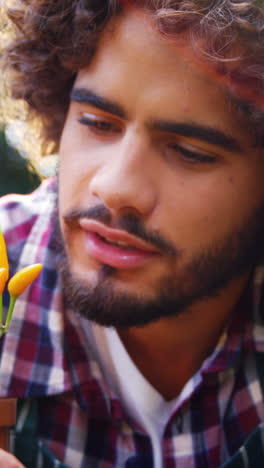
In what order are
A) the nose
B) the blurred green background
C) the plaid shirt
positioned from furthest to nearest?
the blurred green background < the plaid shirt < the nose

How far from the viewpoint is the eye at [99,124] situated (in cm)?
84

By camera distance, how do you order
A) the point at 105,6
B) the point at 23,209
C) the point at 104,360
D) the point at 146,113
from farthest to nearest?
the point at 23,209, the point at 104,360, the point at 105,6, the point at 146,113

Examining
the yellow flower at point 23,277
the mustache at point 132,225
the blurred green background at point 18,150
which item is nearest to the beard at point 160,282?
the mustache at point 132,225

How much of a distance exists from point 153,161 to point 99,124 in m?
0.12

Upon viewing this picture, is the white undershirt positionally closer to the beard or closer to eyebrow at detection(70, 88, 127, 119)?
the beard

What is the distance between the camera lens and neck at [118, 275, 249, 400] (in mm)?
1005

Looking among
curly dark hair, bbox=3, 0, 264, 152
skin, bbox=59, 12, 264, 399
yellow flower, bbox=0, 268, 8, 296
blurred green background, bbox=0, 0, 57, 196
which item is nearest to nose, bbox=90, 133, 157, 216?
skin, bbox=59, 12, 264, 399

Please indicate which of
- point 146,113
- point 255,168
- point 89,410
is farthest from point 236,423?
point 146,113

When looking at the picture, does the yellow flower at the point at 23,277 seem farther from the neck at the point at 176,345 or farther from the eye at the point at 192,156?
the neck at the point at 176,345

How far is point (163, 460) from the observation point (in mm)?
932

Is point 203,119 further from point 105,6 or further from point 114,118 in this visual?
point 105,6

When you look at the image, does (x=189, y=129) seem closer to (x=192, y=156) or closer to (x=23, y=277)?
(x=192, y=156)

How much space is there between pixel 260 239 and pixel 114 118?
32 cm

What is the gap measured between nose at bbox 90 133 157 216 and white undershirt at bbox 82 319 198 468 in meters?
0.29
